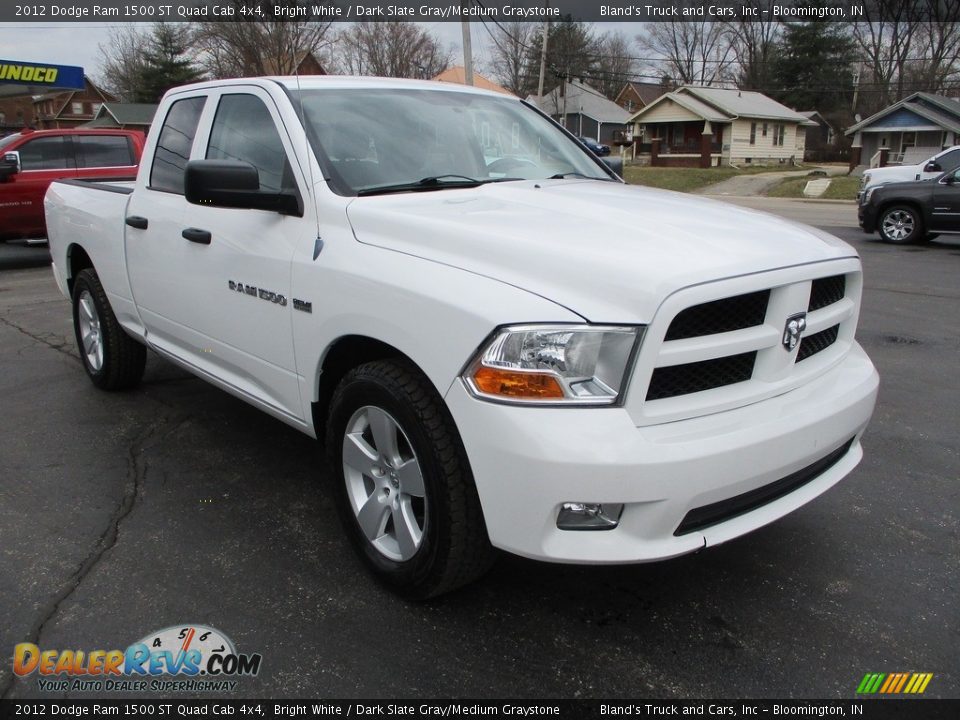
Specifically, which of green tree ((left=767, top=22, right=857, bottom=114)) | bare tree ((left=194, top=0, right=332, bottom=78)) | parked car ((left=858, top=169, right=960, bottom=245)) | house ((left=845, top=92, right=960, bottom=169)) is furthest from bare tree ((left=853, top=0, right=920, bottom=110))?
parked car ((left=858, top=169, right=960, bottom=245))

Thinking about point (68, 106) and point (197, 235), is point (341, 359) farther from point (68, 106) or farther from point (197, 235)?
point (68, 106)

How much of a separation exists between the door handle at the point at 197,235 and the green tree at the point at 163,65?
53.0 m

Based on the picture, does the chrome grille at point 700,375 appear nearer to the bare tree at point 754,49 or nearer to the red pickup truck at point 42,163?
the red pickup truck at point 42,163

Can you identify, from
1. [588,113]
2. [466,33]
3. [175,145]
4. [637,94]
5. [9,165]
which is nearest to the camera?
[175,145]

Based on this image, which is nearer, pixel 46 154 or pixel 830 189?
pixel 46 154

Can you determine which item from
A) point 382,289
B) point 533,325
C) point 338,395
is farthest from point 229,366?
point 533,325

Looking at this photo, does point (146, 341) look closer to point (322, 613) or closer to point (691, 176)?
point (322, 613)

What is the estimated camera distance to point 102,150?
41.8 ft

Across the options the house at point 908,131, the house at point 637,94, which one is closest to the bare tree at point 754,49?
the house at point 637,94

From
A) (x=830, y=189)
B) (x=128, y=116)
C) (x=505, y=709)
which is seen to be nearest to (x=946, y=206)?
(x=505, y=709)

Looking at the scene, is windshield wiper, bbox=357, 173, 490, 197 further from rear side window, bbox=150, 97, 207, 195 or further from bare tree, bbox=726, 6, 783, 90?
bare tree, bbox=726, 6, 783, 90

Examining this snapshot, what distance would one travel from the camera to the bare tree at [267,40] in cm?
3581

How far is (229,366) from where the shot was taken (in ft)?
12.2

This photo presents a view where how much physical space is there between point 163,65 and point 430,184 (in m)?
57.0
